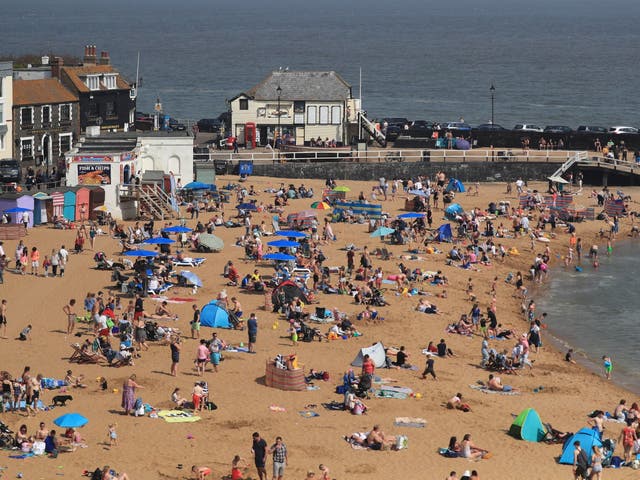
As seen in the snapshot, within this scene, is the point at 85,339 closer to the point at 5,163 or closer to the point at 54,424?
the point at 54,424

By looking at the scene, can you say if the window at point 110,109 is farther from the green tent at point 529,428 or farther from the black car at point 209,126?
the green tent at point 529,428

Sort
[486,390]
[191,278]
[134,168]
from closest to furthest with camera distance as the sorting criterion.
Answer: [486,390], [191,278], [134,168]

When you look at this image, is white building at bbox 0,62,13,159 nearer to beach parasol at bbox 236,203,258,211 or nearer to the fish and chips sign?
the fish and chips sign

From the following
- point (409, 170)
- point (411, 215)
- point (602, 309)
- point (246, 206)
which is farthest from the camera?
point (409, 170)

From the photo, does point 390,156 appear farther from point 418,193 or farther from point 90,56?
point 90,56

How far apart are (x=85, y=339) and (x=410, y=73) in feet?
387

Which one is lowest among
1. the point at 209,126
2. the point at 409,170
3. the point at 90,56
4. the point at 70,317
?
the point at 70,317

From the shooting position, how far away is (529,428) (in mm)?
30047

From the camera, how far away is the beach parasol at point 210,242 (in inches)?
1844

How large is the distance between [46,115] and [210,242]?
67.1 ft

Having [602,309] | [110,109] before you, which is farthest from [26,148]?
[602,309]

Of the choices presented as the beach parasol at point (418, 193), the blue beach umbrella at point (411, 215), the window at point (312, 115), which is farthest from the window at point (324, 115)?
the blue beach umbrella at point (411, 215)

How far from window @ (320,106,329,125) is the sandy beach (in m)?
25.0

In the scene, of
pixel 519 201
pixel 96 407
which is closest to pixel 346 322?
pixel 96 407
